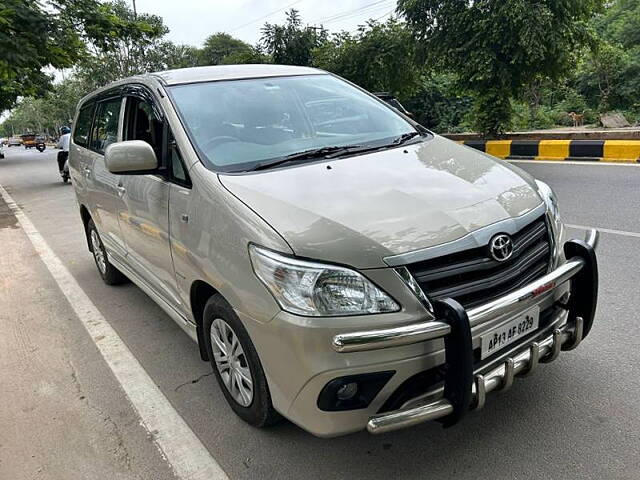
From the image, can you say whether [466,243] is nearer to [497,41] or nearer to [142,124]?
[142,124]

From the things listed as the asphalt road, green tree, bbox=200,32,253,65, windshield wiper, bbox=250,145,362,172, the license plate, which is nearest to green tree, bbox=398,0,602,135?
the asphalt road

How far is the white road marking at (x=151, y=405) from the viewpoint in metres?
2.40

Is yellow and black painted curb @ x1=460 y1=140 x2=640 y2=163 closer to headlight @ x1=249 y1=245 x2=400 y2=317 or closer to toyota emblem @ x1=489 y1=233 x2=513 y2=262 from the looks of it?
toyota emblem @ x1=489 y1=233 x2=513 y2=262

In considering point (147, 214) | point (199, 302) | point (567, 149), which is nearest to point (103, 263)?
point (147, 214)

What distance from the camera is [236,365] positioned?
2490 millimetres

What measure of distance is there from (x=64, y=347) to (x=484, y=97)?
9.86 metres

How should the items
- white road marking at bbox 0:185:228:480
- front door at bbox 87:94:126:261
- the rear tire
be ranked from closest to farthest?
1. white road marking at bbox 0:185:228:480
2. front door at bbox 87:94:126:261
3. the rear tire

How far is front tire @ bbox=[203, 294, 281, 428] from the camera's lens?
2.30 metres

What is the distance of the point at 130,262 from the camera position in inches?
155

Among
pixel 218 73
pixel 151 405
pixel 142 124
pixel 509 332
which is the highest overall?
pixel 218 73

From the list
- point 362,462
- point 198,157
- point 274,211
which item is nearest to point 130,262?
point 198,157

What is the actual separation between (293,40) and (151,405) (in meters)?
18.0

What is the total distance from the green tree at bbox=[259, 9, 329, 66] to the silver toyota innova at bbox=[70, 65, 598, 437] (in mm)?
16893

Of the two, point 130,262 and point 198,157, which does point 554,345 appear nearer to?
point 198,157
